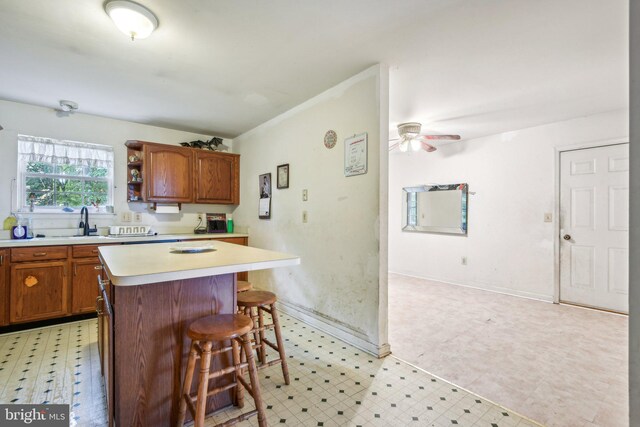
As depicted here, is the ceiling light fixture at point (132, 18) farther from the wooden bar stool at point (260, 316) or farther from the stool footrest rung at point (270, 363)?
the stool footrest rung at point (270, 363)

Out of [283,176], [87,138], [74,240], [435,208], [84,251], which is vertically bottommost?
[84,251]

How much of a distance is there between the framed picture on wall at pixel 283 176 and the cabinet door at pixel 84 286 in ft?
6.89

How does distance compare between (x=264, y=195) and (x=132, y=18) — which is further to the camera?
(x=264, y=195)

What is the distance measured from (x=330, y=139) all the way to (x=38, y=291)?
321cm

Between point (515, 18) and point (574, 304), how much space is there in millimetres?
3551

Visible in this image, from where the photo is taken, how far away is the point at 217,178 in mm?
4332

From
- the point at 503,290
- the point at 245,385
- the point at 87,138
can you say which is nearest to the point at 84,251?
the point at 87,138

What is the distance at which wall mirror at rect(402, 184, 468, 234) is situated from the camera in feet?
15.4

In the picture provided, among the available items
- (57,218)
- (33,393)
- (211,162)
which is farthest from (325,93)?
(57,218)

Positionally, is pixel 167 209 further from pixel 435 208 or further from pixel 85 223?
pixel 435 208

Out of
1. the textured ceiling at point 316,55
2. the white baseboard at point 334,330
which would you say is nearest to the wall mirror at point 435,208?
the textured ceiling at point 316,55

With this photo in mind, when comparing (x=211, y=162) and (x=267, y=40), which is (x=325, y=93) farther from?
(x=211, y=162)

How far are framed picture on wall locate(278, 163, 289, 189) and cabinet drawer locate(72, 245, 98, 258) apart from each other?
2.11 metres

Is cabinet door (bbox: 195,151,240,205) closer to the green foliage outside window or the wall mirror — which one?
the green foliage outside window
